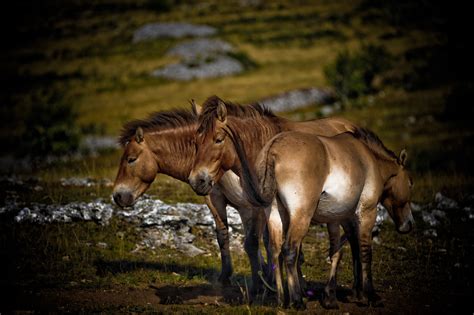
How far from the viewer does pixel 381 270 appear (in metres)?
12.0

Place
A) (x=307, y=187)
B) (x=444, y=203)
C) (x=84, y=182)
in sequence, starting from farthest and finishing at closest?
(x=84, y=182)
(x=444, y=203)
(x=307, y=187)

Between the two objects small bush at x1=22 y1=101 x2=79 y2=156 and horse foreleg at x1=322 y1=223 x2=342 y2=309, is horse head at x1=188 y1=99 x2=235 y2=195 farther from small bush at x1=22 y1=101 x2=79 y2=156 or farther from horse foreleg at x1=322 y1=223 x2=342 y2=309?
small bush at x1=22 y1=101 x2=79 y2=156

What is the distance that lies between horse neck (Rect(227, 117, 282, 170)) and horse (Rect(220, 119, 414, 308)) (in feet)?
0.55

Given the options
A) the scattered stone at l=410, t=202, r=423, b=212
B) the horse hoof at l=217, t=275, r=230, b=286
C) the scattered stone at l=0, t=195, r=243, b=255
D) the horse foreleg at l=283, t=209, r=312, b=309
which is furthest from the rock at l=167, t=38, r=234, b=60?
the horse foreleg at l=283, t=209, r=312, b=309

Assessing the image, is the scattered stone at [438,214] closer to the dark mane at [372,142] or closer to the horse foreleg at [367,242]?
the dark mane at [372,142]

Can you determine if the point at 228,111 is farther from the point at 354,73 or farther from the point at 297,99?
the point at 297,99

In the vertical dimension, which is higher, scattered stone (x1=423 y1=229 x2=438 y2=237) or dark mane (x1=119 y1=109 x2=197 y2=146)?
dark mane (x1=119 y1=109 x2=197 y2=146)

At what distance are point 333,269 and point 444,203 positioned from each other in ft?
28.7

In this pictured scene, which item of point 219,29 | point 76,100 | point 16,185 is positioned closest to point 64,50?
point 219,29

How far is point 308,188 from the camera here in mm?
8234

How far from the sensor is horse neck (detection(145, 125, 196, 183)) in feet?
34.4

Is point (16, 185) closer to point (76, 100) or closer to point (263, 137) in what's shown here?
point (263, 137)

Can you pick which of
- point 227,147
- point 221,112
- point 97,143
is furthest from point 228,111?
point 97,143

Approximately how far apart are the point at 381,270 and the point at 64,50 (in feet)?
268
